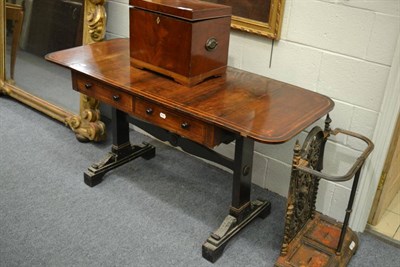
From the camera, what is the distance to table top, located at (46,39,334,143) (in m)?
1.57

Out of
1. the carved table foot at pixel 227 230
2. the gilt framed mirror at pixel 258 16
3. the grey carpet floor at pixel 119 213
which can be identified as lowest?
the grey carpet floor at pixel 119 213

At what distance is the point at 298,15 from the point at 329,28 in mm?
164

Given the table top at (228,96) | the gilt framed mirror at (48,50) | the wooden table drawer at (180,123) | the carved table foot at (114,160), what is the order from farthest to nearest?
1. the gilt framed mirror at (48,50)
2. the carved table foot at (114,160)
3. the wooden table drawer at (180,123)
4. the table top at (228,96)

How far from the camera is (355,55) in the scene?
74.2 inches

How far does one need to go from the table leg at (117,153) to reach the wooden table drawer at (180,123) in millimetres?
555

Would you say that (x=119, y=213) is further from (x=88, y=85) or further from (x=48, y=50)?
(x=48, y=50)

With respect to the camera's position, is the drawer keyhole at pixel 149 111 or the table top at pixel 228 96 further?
the drawer keyhole at pixel 149 111

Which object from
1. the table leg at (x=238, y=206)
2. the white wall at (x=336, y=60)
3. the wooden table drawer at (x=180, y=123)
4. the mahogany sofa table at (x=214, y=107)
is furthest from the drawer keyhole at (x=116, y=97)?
the white wall at (x=336, y=60)

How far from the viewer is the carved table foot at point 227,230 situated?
6.26 ft

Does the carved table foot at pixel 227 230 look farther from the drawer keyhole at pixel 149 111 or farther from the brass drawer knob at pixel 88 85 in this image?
the brass drawer knob at pixel 88 85

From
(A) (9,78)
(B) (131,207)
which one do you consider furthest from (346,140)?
(A) (9,78)

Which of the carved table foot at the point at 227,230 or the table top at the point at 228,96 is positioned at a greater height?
the table top at the point at 228,96

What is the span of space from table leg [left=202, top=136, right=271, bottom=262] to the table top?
0.70ft

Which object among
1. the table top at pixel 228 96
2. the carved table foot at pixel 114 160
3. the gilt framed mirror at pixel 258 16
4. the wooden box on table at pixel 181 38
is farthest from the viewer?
the carved table foot at pixel 114 160
